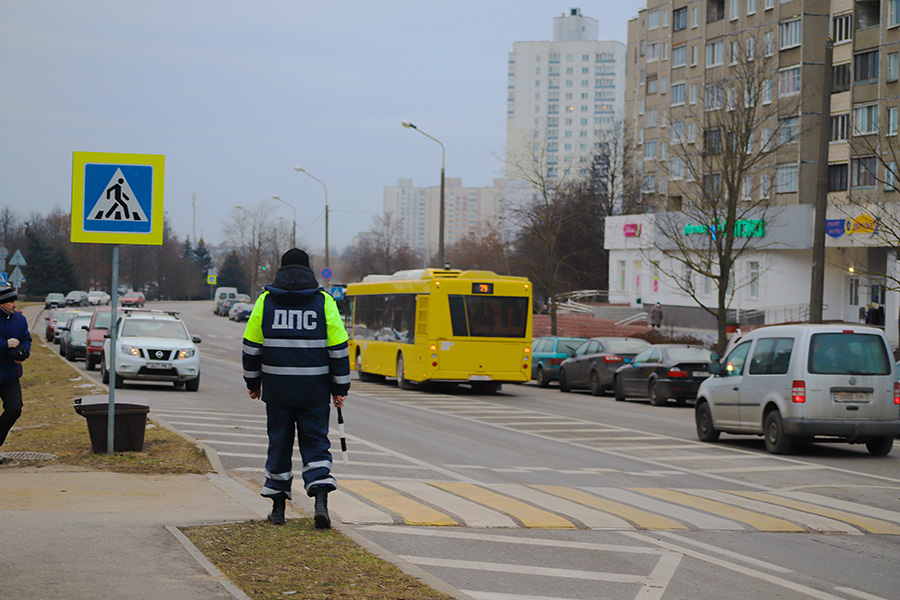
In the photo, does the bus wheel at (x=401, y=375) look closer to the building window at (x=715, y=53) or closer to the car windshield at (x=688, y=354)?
the car windshield at (x=688, y=354)

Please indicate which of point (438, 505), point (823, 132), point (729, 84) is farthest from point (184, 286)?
point (438, 505)

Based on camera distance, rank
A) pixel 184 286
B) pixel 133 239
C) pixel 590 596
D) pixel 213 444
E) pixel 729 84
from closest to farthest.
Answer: pixel 590 596 → pixel 133 239 → pixel 213 444 → pixel 729 84 → pixel 184 286

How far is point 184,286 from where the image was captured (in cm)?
13700

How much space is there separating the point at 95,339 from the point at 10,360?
66.4 feet

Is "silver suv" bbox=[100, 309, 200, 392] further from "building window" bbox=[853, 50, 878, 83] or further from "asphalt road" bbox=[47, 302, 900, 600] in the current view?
"building window" bbox=[853, 50, 878, 83]

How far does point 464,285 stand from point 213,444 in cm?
1328

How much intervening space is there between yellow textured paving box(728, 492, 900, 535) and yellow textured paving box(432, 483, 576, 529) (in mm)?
2576

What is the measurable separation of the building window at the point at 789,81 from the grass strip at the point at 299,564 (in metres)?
50.4

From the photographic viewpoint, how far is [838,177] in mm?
51406

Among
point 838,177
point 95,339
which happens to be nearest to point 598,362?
point 95,339

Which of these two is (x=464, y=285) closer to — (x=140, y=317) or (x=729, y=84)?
(x=140, y=317)

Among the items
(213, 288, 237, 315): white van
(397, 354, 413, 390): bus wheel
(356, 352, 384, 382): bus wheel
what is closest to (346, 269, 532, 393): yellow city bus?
(397, 354, 413, 390): bus wheel

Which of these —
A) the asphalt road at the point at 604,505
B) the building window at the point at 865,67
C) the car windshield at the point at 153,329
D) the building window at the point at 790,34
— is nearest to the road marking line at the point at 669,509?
the asphalt road at the point at 604,505

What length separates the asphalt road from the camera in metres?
6.79
